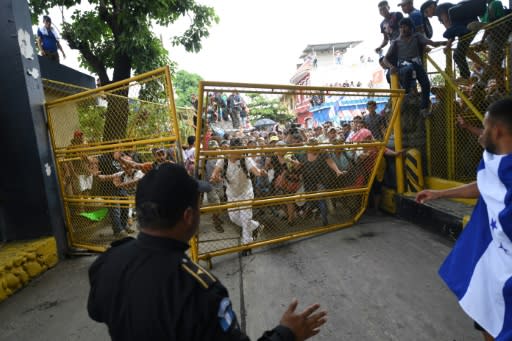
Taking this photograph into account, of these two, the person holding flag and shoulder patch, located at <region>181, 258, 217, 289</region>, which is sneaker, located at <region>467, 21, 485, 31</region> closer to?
the person holding flag

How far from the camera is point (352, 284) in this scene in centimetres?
338

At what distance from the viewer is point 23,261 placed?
162 inches

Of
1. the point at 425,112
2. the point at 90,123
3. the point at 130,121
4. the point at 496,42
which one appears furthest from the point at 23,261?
the point at 496,42

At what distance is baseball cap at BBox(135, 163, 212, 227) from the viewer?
114cm

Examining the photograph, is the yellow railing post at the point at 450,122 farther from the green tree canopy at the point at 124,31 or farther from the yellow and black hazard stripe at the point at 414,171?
the green tree canopy at the point at 124,31

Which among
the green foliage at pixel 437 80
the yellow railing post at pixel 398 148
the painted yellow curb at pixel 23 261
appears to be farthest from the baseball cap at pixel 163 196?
the green foliage at pixel 437 80

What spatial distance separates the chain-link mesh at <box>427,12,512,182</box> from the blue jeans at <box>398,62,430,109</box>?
0.20m

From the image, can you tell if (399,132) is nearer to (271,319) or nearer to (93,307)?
(271,319)

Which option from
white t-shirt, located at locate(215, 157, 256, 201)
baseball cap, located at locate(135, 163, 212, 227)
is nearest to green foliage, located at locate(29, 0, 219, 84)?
white t-shirt, located at locate(215, 157, 256, 201)

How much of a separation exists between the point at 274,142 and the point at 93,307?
3.47 metres

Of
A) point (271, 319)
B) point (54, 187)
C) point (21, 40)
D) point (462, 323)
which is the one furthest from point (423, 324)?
point (21, 40)

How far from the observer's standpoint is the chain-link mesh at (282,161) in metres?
A: 3.87

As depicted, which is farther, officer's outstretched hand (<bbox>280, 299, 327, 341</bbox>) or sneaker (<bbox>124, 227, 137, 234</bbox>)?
sneaker (<bbox>124, 227, 137, 234</bbox>)

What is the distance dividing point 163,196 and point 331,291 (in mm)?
2691
